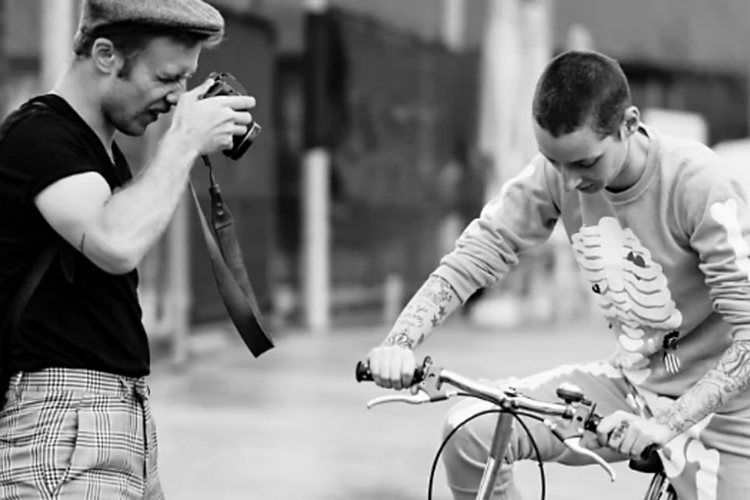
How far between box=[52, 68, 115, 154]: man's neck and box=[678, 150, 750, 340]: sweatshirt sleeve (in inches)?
52.0

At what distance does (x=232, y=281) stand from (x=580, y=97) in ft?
2.76

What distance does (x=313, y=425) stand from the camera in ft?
29.6

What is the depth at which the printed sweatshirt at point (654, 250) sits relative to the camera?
361 centimetres

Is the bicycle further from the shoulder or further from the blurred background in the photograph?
the blurred background

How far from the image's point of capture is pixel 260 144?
12.6 metres

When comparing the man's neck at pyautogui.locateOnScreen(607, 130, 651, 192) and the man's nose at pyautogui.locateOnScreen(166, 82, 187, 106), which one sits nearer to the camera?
the man's nose at pyautogui.locateOnScreen(166, 82, 187, 106)

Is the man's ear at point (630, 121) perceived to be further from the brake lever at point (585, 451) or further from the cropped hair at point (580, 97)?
the brake lever at point (585, 451)

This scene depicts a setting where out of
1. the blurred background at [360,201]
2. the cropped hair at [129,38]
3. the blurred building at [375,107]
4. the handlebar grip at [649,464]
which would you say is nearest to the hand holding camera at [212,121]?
the cropped hair at [129,38]

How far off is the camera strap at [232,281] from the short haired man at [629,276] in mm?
258

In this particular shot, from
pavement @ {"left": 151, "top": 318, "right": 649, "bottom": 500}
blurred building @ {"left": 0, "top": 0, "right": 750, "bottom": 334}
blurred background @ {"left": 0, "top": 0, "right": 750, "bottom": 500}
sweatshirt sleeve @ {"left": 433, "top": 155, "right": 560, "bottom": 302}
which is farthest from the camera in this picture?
blurred building @ {"left": 0, "top": 0, "right": 750, "bottom": 334}

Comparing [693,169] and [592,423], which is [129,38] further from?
[693,169]

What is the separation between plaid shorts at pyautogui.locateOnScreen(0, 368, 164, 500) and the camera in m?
3.21

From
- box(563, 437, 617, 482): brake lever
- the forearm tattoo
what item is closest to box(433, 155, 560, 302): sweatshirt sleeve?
the forearm tattoo

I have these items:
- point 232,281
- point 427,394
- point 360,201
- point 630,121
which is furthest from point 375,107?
point 427,394
